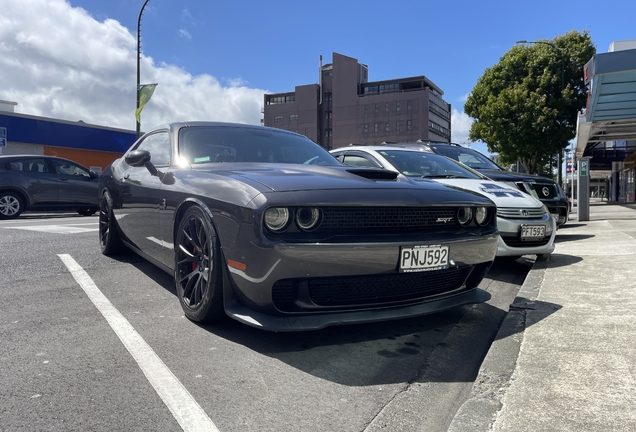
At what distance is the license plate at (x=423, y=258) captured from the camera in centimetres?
273

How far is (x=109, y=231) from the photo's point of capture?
16.7 feet

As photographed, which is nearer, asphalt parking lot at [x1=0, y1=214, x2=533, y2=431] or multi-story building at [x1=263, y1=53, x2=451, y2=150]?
asphalt parking lot at [x1=0, y1=214, x2=533, y2=431]

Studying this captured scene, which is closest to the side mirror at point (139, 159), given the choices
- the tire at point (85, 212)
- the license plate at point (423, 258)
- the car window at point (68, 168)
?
the license plate at point (423, 258)

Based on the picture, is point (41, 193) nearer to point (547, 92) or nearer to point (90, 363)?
point (90, 363)

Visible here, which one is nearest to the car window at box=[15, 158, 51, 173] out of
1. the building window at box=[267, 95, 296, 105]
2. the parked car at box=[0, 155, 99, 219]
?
the parked car at box=[0, 155, 99, 219]

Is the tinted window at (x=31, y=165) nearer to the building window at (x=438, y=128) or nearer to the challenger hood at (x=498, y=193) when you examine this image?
the challenger hood at (x=498, y=193)

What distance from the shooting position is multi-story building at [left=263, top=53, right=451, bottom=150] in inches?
2872

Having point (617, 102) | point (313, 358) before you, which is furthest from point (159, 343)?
point (617, 102)

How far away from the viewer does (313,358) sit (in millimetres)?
2646

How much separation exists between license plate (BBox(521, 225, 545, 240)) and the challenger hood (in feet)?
0.84

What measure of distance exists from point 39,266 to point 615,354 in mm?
4699

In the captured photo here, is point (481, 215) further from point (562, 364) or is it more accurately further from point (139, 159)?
point (139, 159)

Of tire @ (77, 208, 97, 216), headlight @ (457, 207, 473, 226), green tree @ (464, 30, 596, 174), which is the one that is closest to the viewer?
headlight @ (457, 207, 473, 226)

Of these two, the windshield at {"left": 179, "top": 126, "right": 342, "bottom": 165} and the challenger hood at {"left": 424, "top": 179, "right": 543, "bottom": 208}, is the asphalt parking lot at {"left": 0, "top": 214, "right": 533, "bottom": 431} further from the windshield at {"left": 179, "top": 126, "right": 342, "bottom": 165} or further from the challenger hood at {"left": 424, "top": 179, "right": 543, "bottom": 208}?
the challenger hood at {"left": 424, "top": 179, "right": 543, "bottom": 208}
